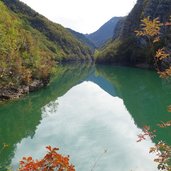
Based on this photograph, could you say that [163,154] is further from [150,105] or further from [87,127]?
[150,105]

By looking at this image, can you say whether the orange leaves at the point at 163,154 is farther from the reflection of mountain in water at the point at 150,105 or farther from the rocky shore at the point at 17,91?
the rocky shore at the point at 17,91

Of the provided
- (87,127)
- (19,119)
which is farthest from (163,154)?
(19,119)

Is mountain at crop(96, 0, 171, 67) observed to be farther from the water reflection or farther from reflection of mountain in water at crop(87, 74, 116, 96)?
the water reflection

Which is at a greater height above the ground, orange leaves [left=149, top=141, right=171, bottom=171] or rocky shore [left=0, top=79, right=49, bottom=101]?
rocky shore [left=0, top=79, right=49, bottom=101]

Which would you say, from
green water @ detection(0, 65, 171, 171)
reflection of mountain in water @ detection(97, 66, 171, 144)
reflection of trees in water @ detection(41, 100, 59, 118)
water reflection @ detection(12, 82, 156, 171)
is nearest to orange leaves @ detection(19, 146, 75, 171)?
green water @ detection(0, 65, 171, 171)

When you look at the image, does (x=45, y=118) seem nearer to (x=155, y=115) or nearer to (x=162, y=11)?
(x=155, y=115)

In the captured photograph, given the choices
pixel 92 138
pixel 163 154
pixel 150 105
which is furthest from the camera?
pixel 150 105

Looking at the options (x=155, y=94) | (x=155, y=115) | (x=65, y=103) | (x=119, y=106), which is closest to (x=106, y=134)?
(x=155, y=115)
